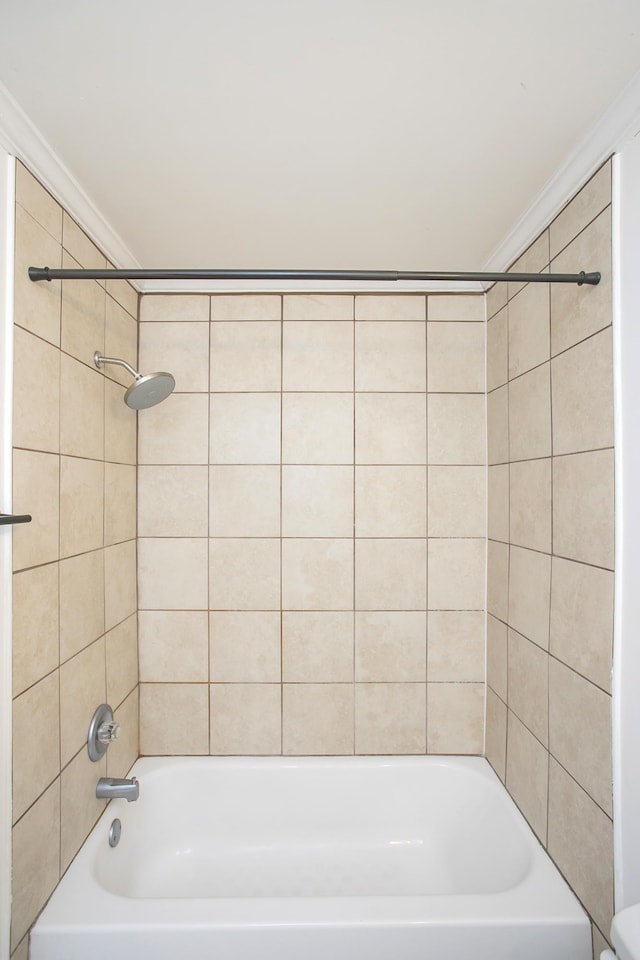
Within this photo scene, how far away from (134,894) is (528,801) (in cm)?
130

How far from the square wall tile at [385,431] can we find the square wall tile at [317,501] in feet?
0.41

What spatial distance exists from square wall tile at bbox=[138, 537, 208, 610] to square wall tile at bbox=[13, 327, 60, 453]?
0.66 metres

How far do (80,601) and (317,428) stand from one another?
3.25 feet

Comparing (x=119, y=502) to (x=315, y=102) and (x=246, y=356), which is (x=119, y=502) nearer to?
(x=246, y=356)

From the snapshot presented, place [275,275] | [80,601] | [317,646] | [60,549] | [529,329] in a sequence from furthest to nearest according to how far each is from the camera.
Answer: [317,646]
[529,329]
[80,601]
[60,549]
[275,275]

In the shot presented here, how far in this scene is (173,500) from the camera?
1.78m

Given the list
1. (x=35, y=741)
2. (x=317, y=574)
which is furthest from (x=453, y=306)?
(x=35, y=741)

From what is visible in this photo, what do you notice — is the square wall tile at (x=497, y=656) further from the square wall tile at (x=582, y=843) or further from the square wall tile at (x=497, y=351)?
the square wall tile at (x=497, y=351)

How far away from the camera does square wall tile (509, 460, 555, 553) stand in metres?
1.34

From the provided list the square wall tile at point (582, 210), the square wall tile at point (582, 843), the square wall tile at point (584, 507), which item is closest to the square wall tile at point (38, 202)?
the square wall tile at point (582, 210)

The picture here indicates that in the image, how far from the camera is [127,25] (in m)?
0.81

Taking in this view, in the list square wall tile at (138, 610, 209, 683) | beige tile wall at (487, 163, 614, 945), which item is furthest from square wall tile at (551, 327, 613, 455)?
square wall tile at (138, 610, 209, 683)

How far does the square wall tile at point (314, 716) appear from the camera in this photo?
177 cm

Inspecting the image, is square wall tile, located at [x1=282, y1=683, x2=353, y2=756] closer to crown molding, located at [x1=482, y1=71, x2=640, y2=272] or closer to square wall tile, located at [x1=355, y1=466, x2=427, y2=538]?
square wall tile, located at [x1=355, y1=466, x2=427, y2=538]
